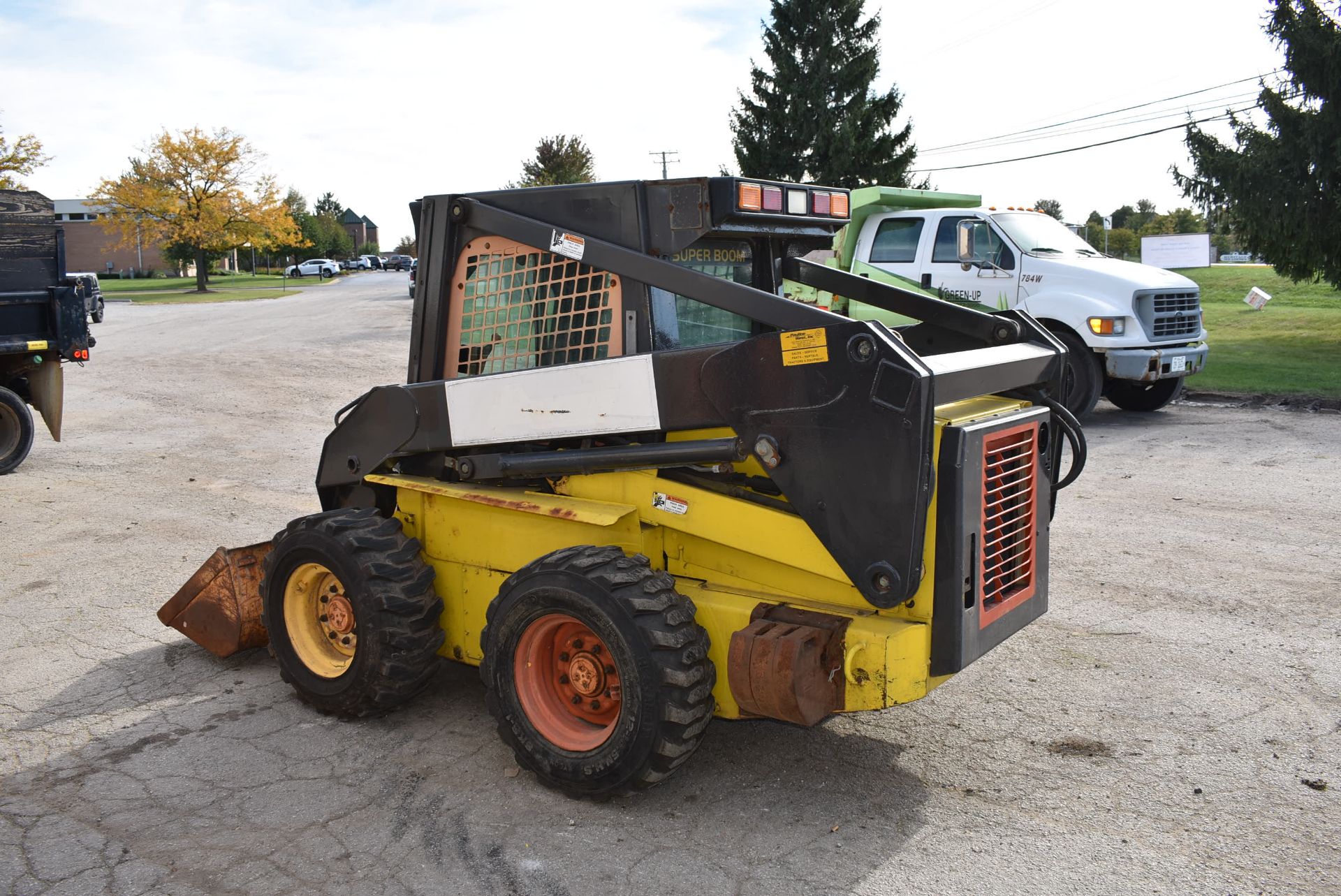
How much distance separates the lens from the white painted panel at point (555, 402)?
4.14 meters

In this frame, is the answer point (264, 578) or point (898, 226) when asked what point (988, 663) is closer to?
point (264, 578)

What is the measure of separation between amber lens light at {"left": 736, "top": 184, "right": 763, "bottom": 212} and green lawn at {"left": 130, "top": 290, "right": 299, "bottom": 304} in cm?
4029

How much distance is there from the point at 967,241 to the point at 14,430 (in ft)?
33.1

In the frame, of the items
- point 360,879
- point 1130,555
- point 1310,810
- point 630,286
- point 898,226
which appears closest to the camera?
point 360,879

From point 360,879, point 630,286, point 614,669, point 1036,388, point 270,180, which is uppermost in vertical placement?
point 270,180

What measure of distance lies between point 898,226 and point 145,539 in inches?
343

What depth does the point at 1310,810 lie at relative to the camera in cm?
393

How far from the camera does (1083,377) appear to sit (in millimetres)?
11992

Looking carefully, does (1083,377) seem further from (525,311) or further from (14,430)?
(14,430)

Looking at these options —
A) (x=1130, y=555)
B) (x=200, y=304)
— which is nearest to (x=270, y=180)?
(x=200, y=304)

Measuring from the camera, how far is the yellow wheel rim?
497 centimetres

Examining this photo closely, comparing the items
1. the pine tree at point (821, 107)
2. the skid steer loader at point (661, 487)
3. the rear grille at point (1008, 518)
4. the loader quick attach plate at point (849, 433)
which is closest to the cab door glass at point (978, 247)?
the skid steer loader at point (661, 487)

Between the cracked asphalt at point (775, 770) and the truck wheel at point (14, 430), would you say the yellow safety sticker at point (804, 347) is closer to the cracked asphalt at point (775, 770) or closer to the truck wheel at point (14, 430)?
the cracked asphalt at point (775, 770)

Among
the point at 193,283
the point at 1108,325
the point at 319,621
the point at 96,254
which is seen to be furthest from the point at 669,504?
the point at 96,254
